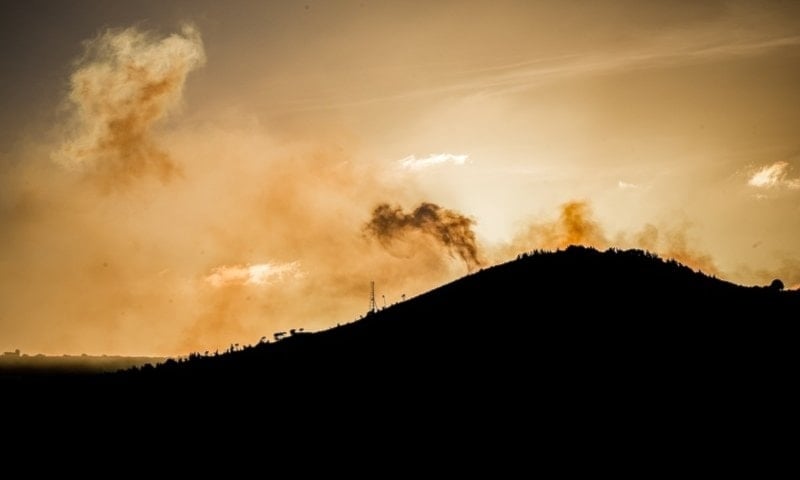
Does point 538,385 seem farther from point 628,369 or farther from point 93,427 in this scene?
point 93,427

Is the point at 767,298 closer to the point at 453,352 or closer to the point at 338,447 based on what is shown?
the point at 453,352

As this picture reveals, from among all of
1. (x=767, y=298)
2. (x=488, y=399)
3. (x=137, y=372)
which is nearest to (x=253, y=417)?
(x=488, y=399)

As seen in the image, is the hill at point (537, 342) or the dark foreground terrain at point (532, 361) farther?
the hill at point (537, 342)

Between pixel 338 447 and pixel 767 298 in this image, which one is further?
pixel 767 298

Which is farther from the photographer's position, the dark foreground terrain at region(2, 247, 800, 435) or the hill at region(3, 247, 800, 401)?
the hill at region(3, 247, 800, 401)

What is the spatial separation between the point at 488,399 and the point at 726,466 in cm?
846

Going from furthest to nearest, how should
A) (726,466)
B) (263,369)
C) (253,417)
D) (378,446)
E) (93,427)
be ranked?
(263,369), (93,427), (253,417), (378,446), (726,466)

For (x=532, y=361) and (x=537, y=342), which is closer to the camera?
(x=532, y=361)

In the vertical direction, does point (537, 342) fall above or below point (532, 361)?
above

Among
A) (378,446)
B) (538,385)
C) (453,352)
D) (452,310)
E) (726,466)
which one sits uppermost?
(452,310)

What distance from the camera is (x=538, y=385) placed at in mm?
22906

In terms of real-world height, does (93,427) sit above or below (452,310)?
below

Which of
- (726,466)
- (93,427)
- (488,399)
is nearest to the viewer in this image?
(726,466)

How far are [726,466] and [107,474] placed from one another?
2195 centimetres
